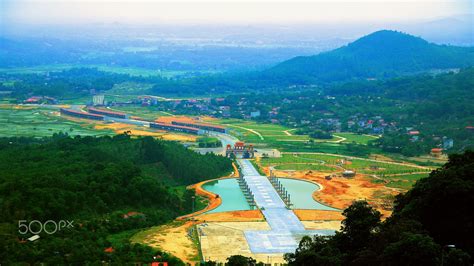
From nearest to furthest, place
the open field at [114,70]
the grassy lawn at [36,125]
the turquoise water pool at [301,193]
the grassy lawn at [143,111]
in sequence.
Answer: the turquoise water pool at [301,193]
the grassy lawn at [36,125]
the grassy lawn at [143,111]
the open field at [114,70]

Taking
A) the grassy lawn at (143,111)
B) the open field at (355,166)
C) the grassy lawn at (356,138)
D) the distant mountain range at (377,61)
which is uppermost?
the distant mountain range at (377,61)

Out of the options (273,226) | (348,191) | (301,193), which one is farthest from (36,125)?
(273,226)

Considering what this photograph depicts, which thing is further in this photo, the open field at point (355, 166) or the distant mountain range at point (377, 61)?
the distant mountain range at point (377, 61)

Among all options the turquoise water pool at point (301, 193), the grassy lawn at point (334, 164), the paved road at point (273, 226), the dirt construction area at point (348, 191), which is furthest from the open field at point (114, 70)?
the paved road at point (273, 226)

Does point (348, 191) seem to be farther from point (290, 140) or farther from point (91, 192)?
point (290, 140)

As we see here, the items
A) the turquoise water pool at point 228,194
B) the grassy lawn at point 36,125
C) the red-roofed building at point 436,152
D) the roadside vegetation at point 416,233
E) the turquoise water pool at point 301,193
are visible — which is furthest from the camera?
the grassy lawn at point 36,125

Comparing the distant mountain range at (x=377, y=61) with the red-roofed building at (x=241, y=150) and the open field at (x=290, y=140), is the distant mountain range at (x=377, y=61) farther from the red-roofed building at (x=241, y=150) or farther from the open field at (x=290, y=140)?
the red-roofed building at (x=241, y=150)
